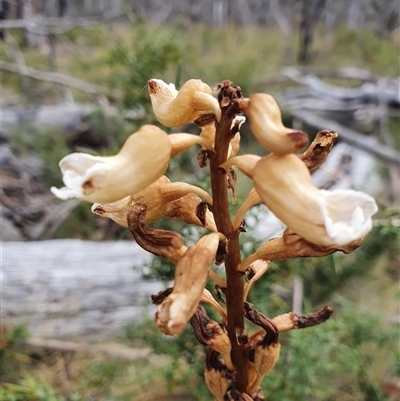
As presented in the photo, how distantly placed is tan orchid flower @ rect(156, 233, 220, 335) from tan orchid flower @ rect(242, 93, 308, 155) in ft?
→ 0.55

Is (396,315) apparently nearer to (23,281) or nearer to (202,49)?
(23,281)

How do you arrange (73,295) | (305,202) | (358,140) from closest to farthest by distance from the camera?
(305,202) → (73,295) → (358,140)

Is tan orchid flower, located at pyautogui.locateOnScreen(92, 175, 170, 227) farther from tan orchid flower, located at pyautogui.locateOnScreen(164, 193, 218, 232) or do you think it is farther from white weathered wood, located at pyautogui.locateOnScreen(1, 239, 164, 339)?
white weathered wood, located at pyautogui.locateOnScreen(1, 239, 164, 339)

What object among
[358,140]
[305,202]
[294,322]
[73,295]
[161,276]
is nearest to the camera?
[305,202]

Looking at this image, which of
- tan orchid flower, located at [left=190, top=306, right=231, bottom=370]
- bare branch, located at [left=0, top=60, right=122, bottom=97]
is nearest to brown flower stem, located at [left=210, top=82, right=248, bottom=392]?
tan orchid flower, located at [left=190, top=306, right=231, bottom=370]

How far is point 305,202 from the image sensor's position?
573 millimetres

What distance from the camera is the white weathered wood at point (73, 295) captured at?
2062 mm

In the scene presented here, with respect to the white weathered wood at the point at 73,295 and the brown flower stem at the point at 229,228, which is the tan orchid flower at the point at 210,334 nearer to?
the brown flower stem at the point at 229,228

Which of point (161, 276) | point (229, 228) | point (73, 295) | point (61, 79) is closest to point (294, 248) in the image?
point (229, 228)

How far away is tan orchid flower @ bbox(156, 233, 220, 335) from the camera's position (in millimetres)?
564

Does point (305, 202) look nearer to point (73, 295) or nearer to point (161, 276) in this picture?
point (161, 276)

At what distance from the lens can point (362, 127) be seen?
3990 millimetres

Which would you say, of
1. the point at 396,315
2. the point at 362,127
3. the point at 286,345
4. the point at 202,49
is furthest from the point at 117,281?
the point at 202,49

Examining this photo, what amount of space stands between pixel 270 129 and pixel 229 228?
18cm
